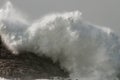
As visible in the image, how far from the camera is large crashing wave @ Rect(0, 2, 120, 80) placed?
3844 cm

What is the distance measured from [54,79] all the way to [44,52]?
483cm

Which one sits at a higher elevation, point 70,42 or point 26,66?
point 70,42

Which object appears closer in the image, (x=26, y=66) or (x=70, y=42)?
(x=26, y=66)

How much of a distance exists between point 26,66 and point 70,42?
533 cm

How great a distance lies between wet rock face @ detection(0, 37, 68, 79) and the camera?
3441 cm

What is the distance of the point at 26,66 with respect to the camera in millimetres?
35688

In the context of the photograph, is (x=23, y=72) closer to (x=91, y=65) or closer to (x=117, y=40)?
(x=91, y=65)

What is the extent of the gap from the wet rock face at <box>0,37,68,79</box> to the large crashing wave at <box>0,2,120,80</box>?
23.7 inches

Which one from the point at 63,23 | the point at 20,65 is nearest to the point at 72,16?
the point at 63,23

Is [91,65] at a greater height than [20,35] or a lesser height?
lesser

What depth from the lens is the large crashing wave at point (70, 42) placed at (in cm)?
3844

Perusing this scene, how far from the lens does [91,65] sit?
3859 cm

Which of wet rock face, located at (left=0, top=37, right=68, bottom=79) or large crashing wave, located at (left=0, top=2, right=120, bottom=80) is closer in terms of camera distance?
wet rock face, located at (left=0, top=37, right=68, bottom=79)

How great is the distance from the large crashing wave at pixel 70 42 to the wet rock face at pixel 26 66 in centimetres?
60
